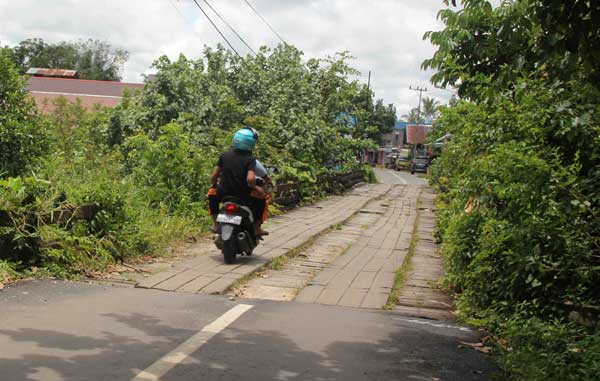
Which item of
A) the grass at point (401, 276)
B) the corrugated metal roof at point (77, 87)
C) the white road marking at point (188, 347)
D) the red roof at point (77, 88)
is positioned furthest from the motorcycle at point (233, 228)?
the corrugated metal roof at point (77, 87)

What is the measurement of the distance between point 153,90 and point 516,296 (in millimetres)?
12867

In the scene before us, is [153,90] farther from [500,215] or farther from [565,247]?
[565,247]

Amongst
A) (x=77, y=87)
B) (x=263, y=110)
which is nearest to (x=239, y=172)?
(x=263, y=110)

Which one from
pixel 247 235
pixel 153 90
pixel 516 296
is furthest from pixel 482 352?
pixel 153 90

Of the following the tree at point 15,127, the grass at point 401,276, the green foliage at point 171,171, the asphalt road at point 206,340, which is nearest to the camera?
the asphalt road at point 206,340

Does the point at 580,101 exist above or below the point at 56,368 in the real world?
above

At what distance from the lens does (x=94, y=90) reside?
6712 centimetres

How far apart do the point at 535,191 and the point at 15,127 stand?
7.53m

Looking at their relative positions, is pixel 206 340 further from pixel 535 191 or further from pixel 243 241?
pixel 243 241

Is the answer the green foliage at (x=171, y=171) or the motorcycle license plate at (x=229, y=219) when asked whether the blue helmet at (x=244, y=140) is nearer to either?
the motorcycle license plate at (x=229, y=219)

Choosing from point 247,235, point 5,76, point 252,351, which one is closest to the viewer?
point 252,351

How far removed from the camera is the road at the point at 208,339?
177 inches

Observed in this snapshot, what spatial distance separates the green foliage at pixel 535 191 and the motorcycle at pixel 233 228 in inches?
121

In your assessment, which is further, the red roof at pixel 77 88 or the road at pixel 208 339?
the red roof at pixel 77 88
